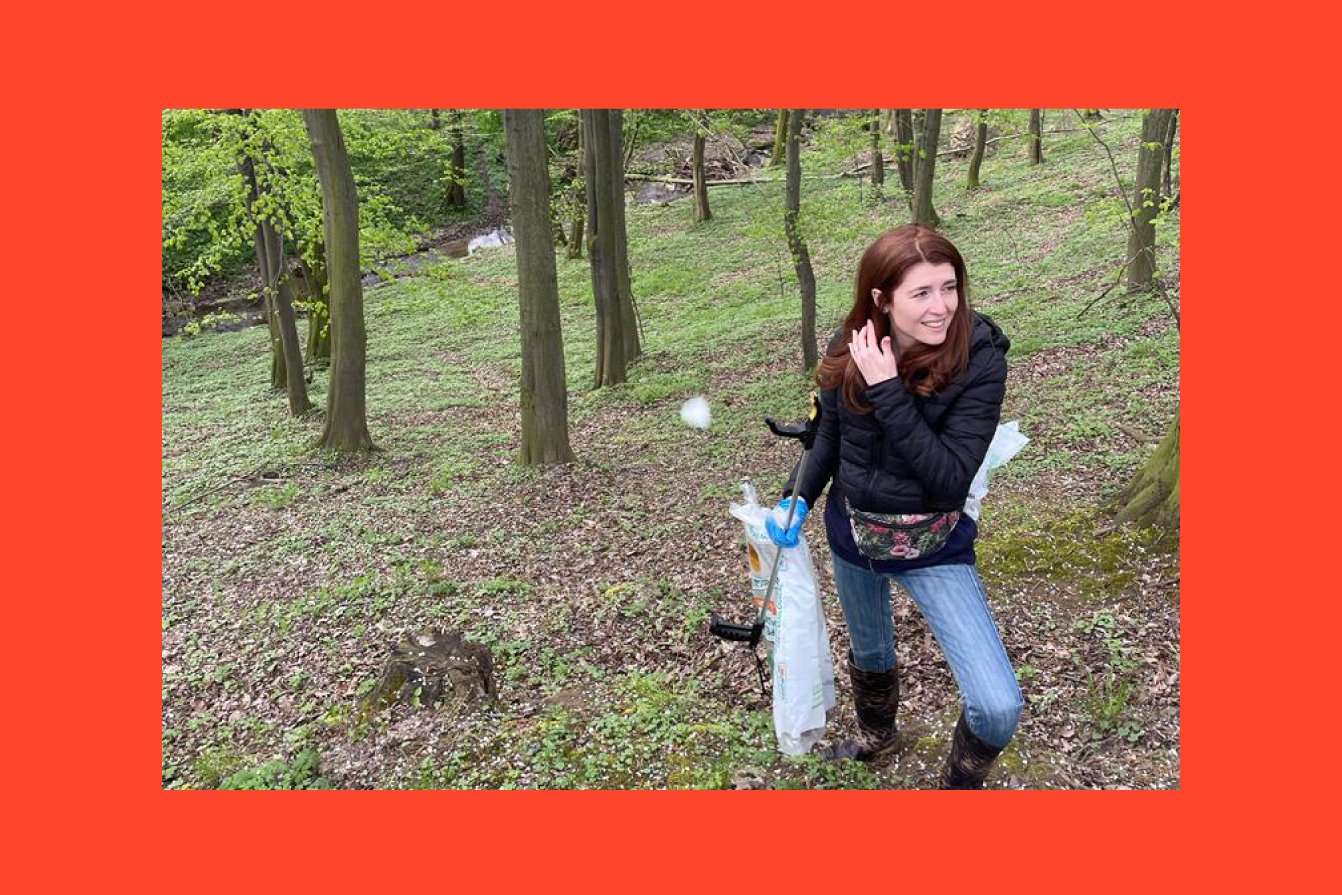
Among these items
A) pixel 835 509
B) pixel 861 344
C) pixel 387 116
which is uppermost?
pixel 387 116

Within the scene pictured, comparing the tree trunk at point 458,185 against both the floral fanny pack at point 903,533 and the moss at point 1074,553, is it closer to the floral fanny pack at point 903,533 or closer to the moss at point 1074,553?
the moss at point 1074,553

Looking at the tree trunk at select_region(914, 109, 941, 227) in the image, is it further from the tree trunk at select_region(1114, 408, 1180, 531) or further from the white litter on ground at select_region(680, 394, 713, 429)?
the tree trunk at select_region(1114, 408, 1180, 531)

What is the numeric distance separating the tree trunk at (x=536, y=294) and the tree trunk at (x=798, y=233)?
4.14 metres

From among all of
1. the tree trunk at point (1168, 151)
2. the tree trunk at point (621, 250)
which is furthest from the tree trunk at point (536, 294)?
the tree trunk at point (1168, 151)

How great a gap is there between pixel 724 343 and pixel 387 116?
8.72 metres

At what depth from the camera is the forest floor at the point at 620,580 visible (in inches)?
158

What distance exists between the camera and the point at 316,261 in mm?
15781

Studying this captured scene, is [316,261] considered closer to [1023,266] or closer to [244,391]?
[244,391]

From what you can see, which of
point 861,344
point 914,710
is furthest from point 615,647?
point 861,344

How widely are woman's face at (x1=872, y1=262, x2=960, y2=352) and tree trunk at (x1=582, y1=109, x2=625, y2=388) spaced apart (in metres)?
11.7

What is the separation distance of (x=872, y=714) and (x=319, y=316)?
16.5m

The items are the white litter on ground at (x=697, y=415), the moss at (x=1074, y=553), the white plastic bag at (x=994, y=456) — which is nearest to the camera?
the white plastic bag at (x=994, y=456)

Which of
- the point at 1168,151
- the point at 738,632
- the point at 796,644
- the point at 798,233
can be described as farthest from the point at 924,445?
the point at 1168,151

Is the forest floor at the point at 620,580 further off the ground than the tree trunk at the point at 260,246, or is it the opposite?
the tree trunk at the point at 260,246
